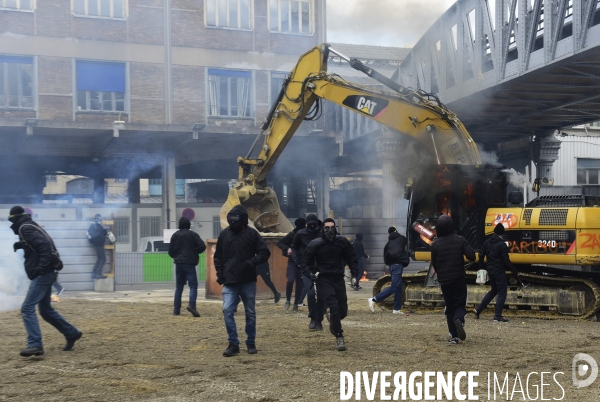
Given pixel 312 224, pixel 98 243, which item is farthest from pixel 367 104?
pixel 98 243

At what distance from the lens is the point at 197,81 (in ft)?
96.6

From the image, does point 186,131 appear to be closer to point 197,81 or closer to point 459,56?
point 197,81

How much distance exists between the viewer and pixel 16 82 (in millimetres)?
27297

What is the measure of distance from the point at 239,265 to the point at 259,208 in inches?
361

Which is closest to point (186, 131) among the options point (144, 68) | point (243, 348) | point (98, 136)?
point (98, 136)

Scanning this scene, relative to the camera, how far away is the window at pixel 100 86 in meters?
28.2

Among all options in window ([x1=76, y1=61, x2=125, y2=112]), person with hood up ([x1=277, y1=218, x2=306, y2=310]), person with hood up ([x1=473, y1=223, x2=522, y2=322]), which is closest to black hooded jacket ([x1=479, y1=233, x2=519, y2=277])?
person with hood up ([x1=473, y1=223, x2=522, y2=322])

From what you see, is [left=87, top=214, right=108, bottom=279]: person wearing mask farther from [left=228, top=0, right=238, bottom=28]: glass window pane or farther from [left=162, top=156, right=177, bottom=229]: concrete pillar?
[left=228, top=0, right=238, bottom=28]: glass window pane

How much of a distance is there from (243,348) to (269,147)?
8827 millimetres

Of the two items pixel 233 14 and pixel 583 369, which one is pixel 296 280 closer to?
pixel 583 369

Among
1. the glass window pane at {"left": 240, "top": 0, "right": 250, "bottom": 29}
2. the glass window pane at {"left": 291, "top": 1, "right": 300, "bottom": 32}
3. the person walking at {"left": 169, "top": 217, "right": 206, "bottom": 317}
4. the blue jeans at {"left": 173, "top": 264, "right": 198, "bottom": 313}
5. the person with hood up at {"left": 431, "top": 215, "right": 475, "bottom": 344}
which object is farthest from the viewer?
the glass window pane at {"left": 291, "top": 1, "right": 300, "bottom": 32}

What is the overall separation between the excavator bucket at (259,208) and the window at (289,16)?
14.0 metres

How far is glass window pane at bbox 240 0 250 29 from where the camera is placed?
1188 inches

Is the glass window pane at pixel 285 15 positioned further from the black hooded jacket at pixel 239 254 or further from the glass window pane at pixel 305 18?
the black hooded jacket at pixel 239 254
